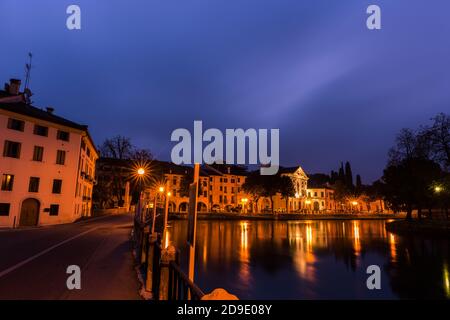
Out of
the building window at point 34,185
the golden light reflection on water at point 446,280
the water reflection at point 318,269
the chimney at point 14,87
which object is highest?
the chimney at point 14,87

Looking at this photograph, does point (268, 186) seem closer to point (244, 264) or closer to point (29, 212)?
point (244, 264)

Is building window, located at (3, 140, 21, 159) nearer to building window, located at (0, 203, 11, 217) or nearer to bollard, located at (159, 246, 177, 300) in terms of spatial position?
building window, located at (0, 203, 11, 217)

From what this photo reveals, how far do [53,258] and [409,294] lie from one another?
53.4ft

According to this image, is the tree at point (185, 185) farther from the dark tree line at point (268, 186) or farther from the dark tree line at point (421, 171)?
the dark tree line at point (421, 171)

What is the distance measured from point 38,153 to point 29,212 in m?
6.20

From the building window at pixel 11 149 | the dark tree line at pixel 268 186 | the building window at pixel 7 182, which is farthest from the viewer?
the dark tree line at pixel 268 186

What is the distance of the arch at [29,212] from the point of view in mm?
26181

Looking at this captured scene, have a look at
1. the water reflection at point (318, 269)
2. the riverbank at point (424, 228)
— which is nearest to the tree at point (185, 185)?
the water reflection at point (318, 269)

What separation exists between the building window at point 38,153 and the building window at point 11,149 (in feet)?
4.84

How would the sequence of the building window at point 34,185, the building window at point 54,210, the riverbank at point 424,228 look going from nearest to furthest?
the building window at point 34,185, the building window at point 54,210, the riverbank at point 424,228

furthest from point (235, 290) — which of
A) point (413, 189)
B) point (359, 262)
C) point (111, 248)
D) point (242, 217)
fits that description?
point (242, 217)

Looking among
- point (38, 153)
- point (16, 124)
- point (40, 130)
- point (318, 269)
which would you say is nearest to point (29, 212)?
point (38, 153)

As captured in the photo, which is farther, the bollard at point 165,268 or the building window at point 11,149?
the building window at point 11,149
